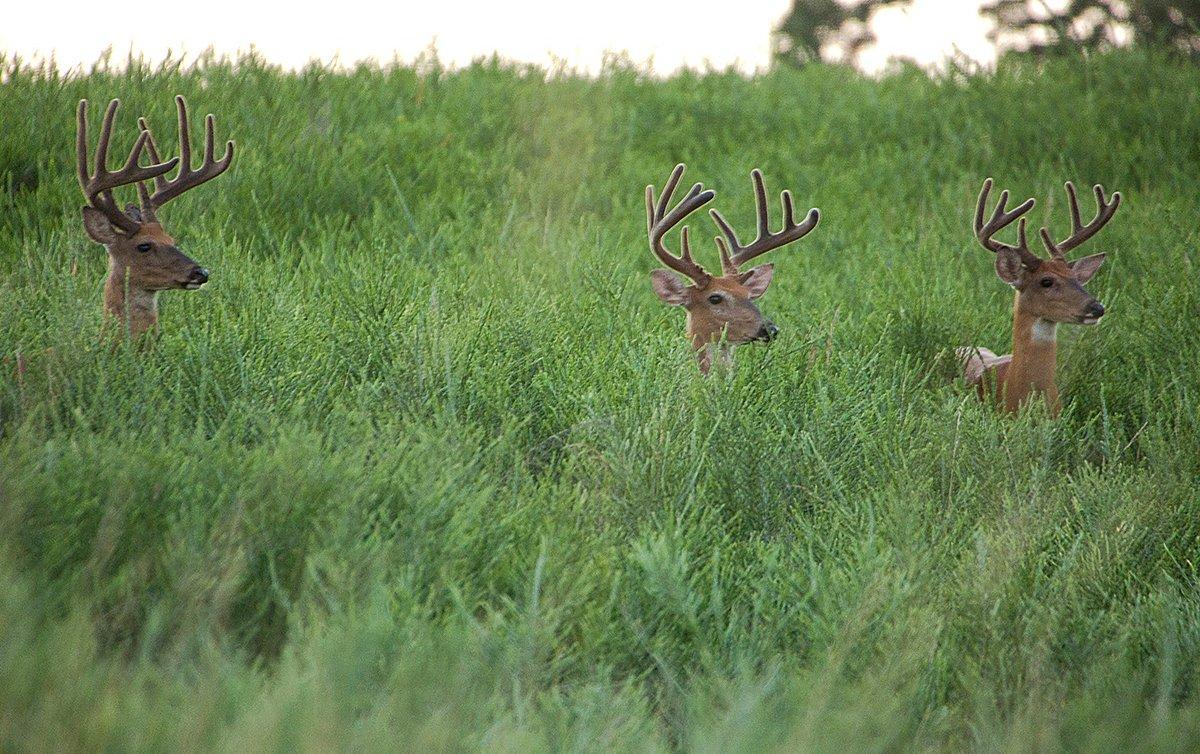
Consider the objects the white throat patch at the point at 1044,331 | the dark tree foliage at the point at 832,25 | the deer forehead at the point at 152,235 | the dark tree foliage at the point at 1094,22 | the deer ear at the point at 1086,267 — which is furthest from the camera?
the dark tree foliage at the point at 832,25

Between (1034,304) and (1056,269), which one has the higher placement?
(1056,269)

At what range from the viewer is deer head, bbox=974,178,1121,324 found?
621 centimetres

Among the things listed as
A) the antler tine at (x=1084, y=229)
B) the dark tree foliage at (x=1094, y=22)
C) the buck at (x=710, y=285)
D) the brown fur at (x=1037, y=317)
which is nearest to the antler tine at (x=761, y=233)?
the buck at (x=710, y=285)

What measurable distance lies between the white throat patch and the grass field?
285 mm

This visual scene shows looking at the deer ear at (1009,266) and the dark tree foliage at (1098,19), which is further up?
the dark tree foliage at (1098,19)

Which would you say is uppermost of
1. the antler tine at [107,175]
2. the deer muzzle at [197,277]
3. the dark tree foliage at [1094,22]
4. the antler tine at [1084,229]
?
the dark tree foliage at [1094,22]

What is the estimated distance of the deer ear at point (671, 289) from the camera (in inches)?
237

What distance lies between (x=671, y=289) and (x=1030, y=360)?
1.84 meters

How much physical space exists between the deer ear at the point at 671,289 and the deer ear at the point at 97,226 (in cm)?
245

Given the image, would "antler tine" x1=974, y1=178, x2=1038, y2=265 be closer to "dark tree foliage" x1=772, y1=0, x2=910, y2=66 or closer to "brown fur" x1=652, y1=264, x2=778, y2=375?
"brown fur" x1=652, y1=264, x2=778, y2=375

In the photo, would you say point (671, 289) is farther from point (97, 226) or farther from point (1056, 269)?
point (97, 226)

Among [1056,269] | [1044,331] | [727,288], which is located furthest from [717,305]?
[1056,269]

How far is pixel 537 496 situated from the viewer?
→ 12.8 feet

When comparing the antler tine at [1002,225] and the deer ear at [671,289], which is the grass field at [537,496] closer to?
the deer ear at [671,289]
